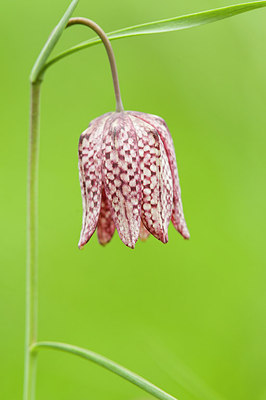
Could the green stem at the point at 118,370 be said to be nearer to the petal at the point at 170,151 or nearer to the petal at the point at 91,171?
the petal at the point at 91,171

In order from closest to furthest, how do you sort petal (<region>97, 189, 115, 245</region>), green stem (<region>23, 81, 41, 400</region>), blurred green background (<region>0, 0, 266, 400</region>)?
green stem (<region>23, 81, 41, 400</region>), petal (<region>97, 189, 115, 245</region>), blurred green background (<region>0, 0, 266, 400</region>)

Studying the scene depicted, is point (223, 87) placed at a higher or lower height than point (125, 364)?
higher

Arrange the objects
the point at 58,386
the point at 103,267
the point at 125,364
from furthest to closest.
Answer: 1. the point at 103,267
2. the point at 125,364
3. the point at 58,386

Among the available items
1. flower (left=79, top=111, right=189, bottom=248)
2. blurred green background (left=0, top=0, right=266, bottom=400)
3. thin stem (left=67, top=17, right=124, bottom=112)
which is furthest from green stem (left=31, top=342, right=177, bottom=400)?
blurred green background (left=0, top=0, right=266, bottom=400)

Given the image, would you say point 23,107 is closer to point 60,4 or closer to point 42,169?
point 42,169

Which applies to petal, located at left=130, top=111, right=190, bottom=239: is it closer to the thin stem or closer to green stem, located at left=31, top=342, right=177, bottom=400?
the thin stem

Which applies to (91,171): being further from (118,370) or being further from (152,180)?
(118,370)

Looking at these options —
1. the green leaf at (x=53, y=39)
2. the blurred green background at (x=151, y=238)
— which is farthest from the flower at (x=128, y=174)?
the blurred green background at (x=151, y=238)

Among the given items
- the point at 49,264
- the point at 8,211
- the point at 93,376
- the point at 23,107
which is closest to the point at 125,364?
the point at 93,376
